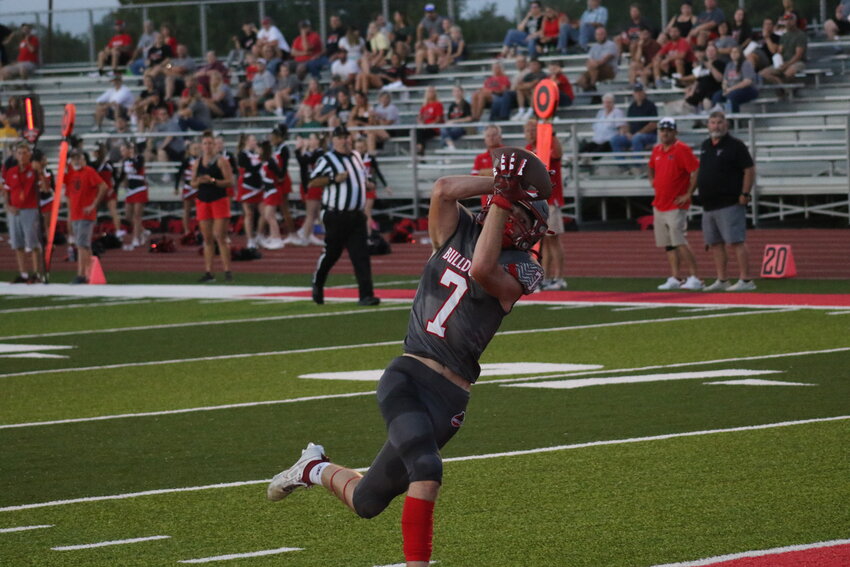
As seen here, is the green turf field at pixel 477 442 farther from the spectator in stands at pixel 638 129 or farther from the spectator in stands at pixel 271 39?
the spectator in stands at pixel 271 39

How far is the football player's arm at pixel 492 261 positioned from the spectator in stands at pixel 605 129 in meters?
19.3

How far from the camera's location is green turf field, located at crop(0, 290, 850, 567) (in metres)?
7.06

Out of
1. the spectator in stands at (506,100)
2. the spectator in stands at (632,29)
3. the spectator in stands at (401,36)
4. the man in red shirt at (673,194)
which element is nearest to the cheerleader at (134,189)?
the spectator in stands at (401,36)

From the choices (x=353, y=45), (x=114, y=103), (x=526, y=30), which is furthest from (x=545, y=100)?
(x=114, y=103)

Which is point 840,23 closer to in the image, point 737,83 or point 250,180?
point 737,83

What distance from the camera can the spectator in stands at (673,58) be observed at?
26.0 metres

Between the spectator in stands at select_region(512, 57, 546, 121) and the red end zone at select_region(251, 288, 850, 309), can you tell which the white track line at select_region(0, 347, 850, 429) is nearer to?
the red end zone at select_region(251, 288, 850, 309)

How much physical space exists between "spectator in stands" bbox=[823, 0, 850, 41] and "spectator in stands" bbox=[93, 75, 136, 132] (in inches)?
540

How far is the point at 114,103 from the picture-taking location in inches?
1334

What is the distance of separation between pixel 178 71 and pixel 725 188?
17582mm

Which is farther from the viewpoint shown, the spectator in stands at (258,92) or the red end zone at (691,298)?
A: the spectator in stands at (258,92)

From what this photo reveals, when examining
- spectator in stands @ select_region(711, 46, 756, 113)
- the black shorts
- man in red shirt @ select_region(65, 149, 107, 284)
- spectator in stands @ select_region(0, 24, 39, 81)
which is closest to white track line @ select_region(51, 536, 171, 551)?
the black shorts

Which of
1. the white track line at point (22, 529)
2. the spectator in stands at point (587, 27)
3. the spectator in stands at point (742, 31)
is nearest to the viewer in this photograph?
the white track line at point (22, 529)

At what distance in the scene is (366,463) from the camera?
29.6 feet
